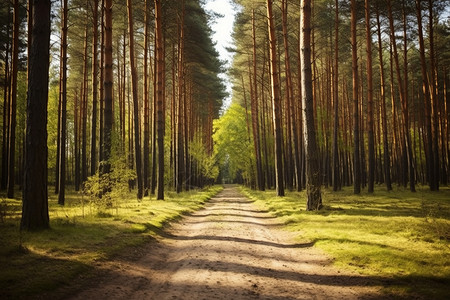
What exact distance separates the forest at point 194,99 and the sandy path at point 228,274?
87 centimetres

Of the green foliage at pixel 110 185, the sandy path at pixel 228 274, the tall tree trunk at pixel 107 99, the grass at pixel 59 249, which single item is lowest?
the sandy path at pixel 228 274

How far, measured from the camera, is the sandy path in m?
4.50

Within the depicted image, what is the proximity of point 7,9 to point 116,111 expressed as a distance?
17.8m

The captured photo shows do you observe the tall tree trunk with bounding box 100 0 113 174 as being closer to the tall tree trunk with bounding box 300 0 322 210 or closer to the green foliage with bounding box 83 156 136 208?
the green foliage with bounding box 83 156 136 208

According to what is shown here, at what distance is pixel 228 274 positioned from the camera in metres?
5.37

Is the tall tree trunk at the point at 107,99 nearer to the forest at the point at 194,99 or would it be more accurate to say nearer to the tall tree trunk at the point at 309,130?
the forest at the point at 194,99

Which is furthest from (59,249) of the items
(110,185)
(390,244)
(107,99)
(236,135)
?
(236,135)

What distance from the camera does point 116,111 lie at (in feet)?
127

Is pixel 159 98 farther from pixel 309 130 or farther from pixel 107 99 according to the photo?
pixel 309 130

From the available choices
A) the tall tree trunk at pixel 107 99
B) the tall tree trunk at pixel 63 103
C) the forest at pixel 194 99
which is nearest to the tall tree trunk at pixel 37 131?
the forest at pixel 194 99

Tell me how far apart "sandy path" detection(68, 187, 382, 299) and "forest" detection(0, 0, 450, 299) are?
2.85ft

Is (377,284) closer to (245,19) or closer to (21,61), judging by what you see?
(245,19)

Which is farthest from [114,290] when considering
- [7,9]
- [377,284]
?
[7,9]

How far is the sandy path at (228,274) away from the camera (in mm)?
4500
